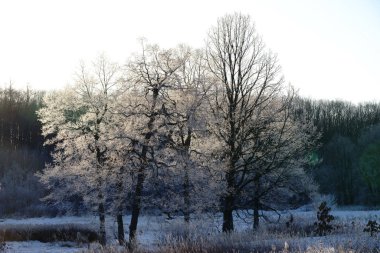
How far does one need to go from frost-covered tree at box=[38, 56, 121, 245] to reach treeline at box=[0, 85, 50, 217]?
2240 centimetres

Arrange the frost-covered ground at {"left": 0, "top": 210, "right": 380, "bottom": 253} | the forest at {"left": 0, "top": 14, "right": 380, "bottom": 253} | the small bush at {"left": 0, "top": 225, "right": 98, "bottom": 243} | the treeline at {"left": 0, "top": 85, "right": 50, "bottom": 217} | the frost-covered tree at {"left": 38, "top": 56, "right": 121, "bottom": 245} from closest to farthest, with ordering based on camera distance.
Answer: the frost-covered ground at {"left": 0, "top": 210, "right": 380, "bottom": 253} → the forest at {"left": 0, "top": 14, "right": 380, "bottom": 253} → the frost-covered tree at {"left": 38, "top": 56, "right": 121, "bottom": 245} → the small bush at {"left": 0, "top": 225, "right": 98, "bottom": 243} → the treeline at {"left": 0, "top": 85, "right": 50, "bottom": 217}

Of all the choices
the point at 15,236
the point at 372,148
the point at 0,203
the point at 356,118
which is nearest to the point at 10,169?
the point at 0,203

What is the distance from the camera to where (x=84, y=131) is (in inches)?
1024

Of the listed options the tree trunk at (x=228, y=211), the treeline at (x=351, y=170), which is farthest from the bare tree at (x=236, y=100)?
the treeline at (x=351, y=170)

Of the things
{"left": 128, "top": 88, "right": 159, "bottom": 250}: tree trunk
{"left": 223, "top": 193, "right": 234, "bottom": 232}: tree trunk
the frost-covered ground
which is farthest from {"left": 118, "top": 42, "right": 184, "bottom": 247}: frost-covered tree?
{"left": 223, "top": 193, "right": 234, "bottom": 232}: tree trunk

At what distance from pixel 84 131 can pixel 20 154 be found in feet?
153

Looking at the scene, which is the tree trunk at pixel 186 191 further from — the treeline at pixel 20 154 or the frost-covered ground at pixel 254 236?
the treeline at pixel 20 154

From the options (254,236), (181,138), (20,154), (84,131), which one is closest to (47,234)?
(84,131)

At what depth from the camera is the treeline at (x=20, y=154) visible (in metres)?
48.9

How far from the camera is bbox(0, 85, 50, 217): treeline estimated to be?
4888 cm

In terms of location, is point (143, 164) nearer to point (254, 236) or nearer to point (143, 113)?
point (143, 113)

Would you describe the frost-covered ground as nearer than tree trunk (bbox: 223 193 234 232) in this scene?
Yes

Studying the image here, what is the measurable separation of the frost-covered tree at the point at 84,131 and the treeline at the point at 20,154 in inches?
882

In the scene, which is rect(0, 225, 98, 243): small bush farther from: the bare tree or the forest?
the bare tree
